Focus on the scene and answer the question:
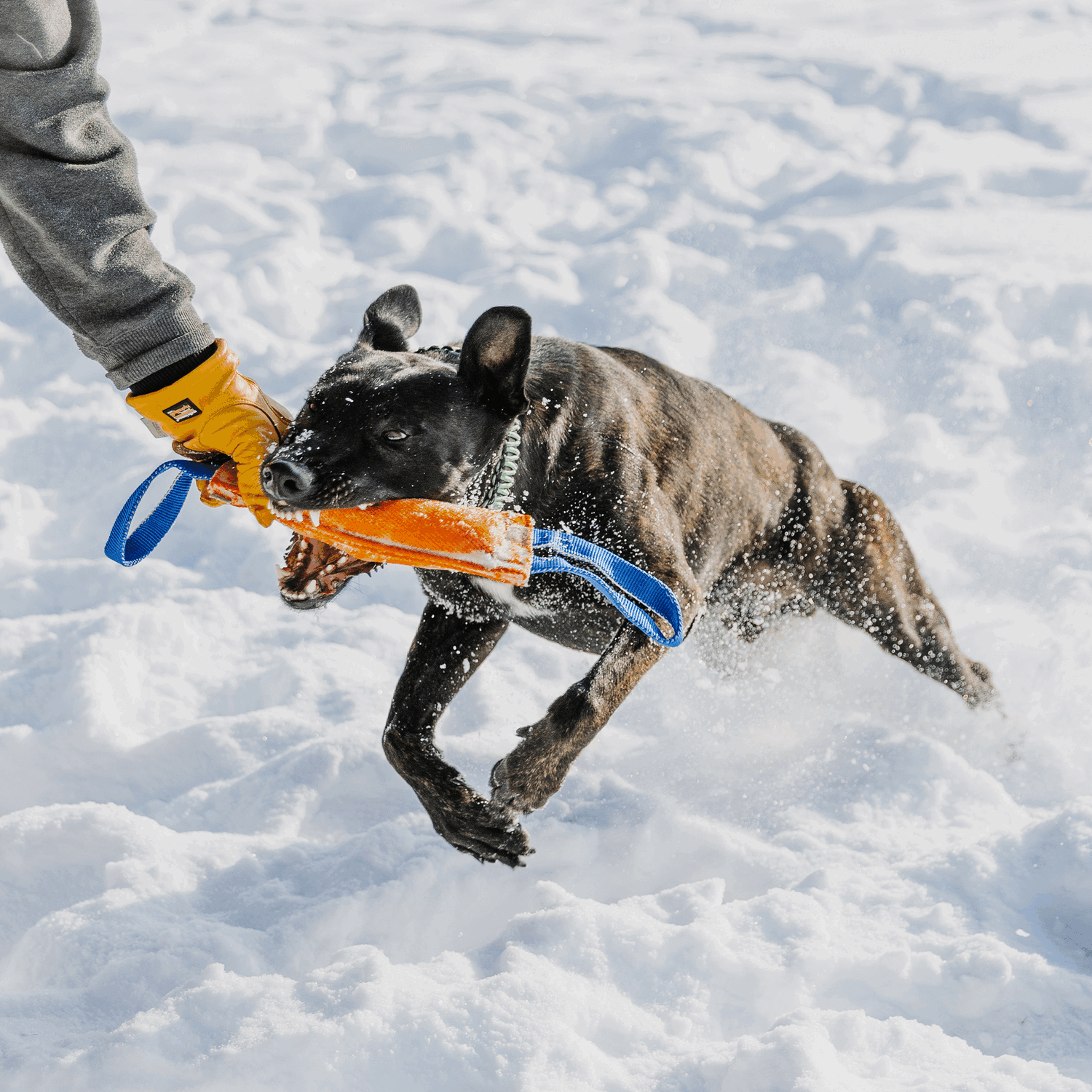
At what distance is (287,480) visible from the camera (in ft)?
7.31

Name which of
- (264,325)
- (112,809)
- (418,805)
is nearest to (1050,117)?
(264,325)

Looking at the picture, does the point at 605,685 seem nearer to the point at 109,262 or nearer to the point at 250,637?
the point at 109,262

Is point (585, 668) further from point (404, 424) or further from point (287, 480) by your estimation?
point (287, 480)

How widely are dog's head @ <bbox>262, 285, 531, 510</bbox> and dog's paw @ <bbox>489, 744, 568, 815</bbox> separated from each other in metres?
0.67

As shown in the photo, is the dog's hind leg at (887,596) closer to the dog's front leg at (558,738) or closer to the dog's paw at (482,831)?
the dog's front leg at (558,738)

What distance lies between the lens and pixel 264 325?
643 centimetres

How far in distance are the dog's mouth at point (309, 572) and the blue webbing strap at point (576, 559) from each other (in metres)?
0.32

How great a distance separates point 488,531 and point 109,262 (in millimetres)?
1138

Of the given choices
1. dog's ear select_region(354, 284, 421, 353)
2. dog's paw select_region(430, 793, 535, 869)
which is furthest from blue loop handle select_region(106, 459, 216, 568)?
dog's paw select_region(430, 793, 535, 869)

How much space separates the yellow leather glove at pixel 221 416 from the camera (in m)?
2.56

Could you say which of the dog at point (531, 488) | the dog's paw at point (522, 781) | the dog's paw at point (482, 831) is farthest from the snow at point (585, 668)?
the dog at point (531, 488)

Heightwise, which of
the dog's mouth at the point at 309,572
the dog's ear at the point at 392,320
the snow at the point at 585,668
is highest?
the dog's ear at the point at 392,320

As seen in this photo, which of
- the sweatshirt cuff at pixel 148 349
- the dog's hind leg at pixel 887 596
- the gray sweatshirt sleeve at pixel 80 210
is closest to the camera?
the gray sweatshirt sleeve at pixel 80 210

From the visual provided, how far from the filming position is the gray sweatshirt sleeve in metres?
2.39
